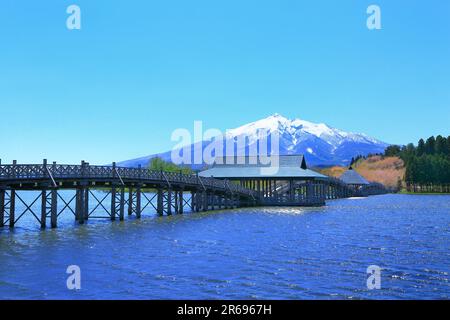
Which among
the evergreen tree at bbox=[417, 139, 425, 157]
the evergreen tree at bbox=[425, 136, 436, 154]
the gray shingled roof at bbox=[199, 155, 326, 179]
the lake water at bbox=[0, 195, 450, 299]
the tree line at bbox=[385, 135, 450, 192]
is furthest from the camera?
the evergreen tree at bbox=[417, 139, 425, 157]

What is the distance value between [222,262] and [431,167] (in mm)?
152616

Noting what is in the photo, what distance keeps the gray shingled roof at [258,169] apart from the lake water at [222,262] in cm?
3449

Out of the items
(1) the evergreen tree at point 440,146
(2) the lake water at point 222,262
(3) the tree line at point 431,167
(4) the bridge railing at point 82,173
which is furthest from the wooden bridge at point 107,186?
(1) the evergreen tree at point 440,146

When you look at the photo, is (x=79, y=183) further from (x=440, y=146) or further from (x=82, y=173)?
(x=440, y=146)

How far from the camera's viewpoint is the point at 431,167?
16162 cm

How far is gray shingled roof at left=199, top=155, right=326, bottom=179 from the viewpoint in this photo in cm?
7444

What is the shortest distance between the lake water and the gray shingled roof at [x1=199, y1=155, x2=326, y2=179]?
3449 cm

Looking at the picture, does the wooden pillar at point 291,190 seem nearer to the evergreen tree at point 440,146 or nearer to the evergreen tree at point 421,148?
the evergreen tree at point 440,146

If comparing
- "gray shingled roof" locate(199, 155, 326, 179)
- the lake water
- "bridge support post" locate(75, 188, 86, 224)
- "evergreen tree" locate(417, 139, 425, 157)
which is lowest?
the lake water

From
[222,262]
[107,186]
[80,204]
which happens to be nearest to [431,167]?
[107,186]

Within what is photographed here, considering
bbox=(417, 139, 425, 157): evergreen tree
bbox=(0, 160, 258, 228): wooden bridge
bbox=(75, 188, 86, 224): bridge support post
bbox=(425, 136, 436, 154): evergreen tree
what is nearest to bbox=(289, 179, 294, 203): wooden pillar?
bbox=(0, 160, 258, 228): wooden bridge

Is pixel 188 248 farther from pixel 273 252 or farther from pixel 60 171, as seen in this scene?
pixel 60 171

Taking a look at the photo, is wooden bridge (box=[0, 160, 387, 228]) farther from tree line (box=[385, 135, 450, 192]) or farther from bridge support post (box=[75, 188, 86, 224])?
tree line (box=[385, 135, 450, 192])
